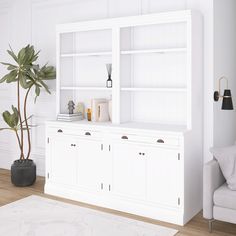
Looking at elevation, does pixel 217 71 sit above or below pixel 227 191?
above

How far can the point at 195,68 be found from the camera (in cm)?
393

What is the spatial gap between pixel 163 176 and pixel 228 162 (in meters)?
0.68

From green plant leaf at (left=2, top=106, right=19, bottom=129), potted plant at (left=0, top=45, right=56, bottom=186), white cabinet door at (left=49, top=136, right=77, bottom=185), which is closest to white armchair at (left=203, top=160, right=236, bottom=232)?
white cabinet door at (left=49, top=136, right=77, bottom=185)

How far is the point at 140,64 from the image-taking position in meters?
4.50

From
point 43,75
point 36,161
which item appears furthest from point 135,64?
point 36,161

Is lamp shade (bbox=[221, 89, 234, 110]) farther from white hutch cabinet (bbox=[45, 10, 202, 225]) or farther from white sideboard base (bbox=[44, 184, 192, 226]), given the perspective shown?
white sideboard base (bbox=[44, 184, 192, 226])

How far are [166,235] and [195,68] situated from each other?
5.63ft

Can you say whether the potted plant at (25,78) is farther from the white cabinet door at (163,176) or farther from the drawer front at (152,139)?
the white cabinet door at (163,176)

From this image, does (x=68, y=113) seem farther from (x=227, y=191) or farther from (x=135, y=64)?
(x=227, y=191)

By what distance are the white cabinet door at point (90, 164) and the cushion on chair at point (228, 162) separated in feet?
4.50

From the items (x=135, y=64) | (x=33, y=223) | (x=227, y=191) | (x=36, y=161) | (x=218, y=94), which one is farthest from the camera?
(x=36, y=161)

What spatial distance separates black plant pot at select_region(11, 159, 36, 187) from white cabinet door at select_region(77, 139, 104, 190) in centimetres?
91

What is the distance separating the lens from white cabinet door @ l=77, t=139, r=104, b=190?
433 centimetres

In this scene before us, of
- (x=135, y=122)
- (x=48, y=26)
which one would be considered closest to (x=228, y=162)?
(x=135, y=122)
